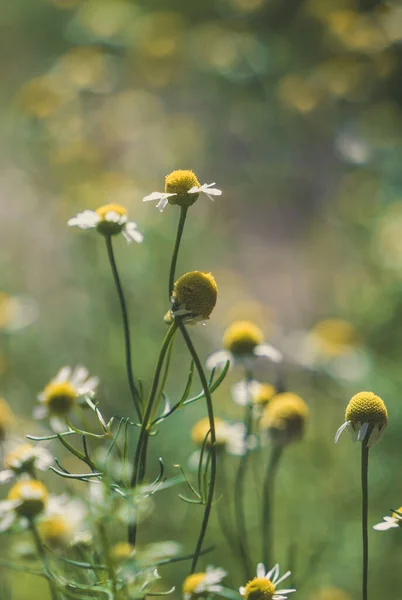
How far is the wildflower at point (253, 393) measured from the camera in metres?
0.98

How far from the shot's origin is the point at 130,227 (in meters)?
0.82

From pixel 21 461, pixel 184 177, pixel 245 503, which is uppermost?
pixel 245 503

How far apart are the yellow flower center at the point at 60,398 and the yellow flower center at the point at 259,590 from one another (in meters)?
0.33

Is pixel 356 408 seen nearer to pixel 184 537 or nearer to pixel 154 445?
pixel 184 537

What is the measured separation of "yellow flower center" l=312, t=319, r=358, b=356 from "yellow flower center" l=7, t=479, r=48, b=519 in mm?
1316

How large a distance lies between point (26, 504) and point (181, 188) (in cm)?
34

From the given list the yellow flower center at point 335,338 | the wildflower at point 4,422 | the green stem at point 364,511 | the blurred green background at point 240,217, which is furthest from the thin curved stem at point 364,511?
the yellow flower center at point 335,338

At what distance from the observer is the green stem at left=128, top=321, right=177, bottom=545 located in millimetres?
642

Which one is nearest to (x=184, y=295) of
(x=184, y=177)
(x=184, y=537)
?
(x=184, y=177)

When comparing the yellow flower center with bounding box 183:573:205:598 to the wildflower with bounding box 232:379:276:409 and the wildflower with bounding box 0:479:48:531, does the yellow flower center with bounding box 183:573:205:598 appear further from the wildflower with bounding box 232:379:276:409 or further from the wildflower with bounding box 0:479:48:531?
the wildflower with bounding box 232:379:276:409

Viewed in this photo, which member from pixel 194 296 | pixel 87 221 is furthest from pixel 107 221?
Answer: pixel 194 296

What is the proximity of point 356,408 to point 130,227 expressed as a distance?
0.97 ft

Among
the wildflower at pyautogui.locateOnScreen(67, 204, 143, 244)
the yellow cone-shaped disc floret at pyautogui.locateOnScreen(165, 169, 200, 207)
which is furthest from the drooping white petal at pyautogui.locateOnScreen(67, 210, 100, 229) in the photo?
the yellow cone-shaped disc floret at pyautogui.locateOnScreen(165, 169, 200, 207)

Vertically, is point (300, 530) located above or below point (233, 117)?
below
